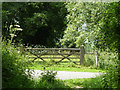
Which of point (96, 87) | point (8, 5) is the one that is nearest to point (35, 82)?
point (96, 87)

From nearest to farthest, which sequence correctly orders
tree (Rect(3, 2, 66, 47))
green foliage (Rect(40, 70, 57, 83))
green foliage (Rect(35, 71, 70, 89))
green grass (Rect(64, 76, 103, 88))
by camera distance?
green foliage (Rect(35, 71, 70, 89)), green foliage (Rect(40, 70, 57, 83)), green grass (Rect(64, 76, 103, 88)), tree (Rect(3, 2, 66, 47))

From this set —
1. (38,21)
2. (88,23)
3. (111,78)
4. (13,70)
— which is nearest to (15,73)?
(13,70)

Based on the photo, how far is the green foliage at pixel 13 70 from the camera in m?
4.76

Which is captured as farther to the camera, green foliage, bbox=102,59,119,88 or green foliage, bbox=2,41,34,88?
green foliage, bbox=102,59,119,88

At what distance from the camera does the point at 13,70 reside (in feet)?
16.2

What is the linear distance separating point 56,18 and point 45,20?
1546 millimetres

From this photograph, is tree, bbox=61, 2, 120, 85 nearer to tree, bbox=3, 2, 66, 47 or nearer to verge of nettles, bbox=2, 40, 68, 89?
verge of nettles, bbox=2, 40, 68, 89

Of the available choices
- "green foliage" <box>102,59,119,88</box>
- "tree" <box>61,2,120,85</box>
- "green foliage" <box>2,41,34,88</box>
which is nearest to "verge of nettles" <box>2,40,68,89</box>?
"green foliage" <box>2,41,34,88</box>

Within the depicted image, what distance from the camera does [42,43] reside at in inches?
930

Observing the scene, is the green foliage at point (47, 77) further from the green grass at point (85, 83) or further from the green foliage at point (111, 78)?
the green foliage at point (111, 78)

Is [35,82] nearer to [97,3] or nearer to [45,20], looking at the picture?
[97,3]

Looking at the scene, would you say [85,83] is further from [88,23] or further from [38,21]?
[38,21]

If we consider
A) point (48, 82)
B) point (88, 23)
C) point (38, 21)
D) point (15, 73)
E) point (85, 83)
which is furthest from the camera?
point (38, 21)

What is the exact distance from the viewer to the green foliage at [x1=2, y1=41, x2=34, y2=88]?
4758 mm
